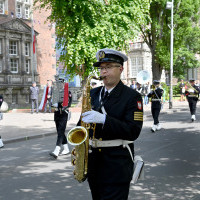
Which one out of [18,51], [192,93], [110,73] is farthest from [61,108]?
[18,51]

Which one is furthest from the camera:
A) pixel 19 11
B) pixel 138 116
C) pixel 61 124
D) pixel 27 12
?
pixel 27 12

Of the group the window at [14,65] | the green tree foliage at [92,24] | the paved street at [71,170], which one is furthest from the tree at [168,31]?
the paved street at [71,170]

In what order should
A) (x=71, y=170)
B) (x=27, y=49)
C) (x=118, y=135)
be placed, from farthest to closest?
(x=27, y=49), (x=71, y=170), (x=118, y=135)

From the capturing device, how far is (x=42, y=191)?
5695 millimetres

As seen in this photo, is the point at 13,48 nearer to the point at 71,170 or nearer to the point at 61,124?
the point at 61,124

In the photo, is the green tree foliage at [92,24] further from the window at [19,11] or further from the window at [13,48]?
the window at [19,11]

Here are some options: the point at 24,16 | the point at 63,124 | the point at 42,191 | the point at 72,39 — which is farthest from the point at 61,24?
the point at 42,191

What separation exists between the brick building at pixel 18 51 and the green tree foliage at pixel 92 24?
754 centimetres

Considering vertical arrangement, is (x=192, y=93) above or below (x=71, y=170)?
above

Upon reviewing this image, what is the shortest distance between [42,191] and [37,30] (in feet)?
103

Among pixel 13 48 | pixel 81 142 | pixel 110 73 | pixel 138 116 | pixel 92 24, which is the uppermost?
pixel 92 24

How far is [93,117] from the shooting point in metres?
3.03

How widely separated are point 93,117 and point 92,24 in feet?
67.2

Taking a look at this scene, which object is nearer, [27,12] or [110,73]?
[110,73]
